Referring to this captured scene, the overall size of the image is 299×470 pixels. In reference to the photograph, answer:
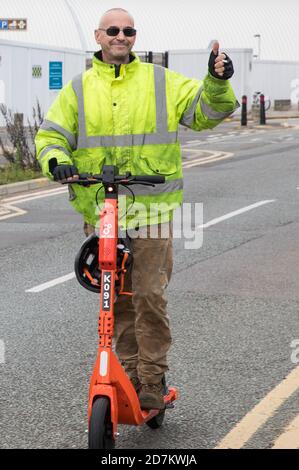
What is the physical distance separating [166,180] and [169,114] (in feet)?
1.01

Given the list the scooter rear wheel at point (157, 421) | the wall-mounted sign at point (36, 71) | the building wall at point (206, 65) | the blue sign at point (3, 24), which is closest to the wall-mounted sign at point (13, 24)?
the blue sign at point (3, 24)

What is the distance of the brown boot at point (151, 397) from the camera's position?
5152mm

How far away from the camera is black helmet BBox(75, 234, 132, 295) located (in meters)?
4.79

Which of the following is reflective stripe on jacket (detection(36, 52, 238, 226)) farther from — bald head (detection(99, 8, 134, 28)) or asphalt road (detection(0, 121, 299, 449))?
asphalt road (detection(0, 121, 299, 449))

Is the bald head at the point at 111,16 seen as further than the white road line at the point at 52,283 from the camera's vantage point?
No

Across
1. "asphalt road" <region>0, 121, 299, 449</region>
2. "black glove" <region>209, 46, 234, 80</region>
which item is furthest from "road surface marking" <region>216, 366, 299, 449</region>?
"black glove" <region>209, 46, 234, 80</region>

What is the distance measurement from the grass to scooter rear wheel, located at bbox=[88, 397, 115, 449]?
12445 mm

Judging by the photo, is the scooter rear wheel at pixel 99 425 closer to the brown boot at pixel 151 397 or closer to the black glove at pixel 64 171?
the brown boot at pixel 151 397

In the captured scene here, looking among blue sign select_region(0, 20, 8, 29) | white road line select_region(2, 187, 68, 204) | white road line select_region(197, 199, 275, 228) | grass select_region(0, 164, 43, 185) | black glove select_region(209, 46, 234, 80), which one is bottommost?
white road line select_region(2, 187, 68, 204)

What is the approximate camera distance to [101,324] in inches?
180

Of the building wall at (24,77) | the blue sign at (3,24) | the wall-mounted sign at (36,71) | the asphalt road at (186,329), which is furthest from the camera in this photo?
the blue sign at (3,24)

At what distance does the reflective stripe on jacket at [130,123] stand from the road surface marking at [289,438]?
1164 millimetres
